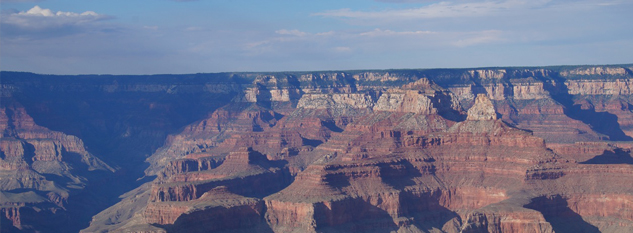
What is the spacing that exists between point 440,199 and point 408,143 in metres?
15.1

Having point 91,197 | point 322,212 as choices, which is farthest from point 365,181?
point 91,197

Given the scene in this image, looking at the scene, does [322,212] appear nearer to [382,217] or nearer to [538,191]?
[382,217]

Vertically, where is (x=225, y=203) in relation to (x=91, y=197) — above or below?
above

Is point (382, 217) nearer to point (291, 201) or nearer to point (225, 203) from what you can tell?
point (291, 201)

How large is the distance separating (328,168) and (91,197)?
86.9 metres

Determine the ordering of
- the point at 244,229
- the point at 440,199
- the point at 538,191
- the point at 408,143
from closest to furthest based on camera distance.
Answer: the point at 244,229, the point at 538,191, the point at 440,199, the point at 408,143

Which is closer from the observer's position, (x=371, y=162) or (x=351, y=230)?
(x=351, y=230)

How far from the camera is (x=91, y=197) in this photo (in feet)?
652

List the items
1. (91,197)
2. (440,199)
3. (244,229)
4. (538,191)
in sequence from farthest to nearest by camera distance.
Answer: (91,197)
(440,199)
(538,191)
(244,229)

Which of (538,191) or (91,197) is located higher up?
(538,191)

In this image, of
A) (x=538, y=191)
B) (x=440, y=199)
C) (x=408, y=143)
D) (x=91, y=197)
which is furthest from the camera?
(x=91, y=197)

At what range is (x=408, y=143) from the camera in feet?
467

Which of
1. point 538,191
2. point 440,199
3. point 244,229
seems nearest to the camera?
point 244,229

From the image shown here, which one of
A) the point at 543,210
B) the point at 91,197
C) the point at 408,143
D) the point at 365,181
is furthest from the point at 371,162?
the point at 91,197
